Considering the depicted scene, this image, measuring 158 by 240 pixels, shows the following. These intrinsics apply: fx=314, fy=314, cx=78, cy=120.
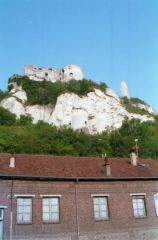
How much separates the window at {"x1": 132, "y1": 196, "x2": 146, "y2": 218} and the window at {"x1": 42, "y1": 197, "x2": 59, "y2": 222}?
570cm

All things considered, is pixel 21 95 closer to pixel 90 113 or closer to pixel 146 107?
pixel 90 113

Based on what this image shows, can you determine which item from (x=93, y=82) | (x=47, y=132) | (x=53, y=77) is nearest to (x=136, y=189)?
(x=47, y=132)

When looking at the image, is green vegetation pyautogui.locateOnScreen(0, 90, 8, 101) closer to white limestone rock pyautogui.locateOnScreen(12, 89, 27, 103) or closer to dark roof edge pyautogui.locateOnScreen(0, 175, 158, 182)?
white limestone rock pyautogui.locateOnScreen(12, 89, 27, 103)

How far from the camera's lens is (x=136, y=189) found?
73.8 feet

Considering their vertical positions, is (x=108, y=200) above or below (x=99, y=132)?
below

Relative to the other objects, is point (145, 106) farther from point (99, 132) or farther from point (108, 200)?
point (108, 200)

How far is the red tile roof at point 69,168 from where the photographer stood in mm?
20234

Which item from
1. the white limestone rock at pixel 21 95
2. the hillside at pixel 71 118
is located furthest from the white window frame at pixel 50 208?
the white limestone rock at pixel 21 95

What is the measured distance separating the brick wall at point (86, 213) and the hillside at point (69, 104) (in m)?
48.0

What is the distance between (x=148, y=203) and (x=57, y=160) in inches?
285

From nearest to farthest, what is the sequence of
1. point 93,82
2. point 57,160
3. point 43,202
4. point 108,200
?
point 43,202
point 108,200
point 57,160
point 93,82

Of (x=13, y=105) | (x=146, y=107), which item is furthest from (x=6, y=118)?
(x=146, y=107)

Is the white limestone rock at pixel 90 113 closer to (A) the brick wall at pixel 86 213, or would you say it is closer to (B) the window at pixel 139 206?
(B) the window at pixel 139 206

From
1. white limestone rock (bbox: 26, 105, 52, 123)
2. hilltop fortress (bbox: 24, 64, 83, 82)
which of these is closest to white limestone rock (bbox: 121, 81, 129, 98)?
hilltop fortress (bbox: 24, 64, 83, 82)
